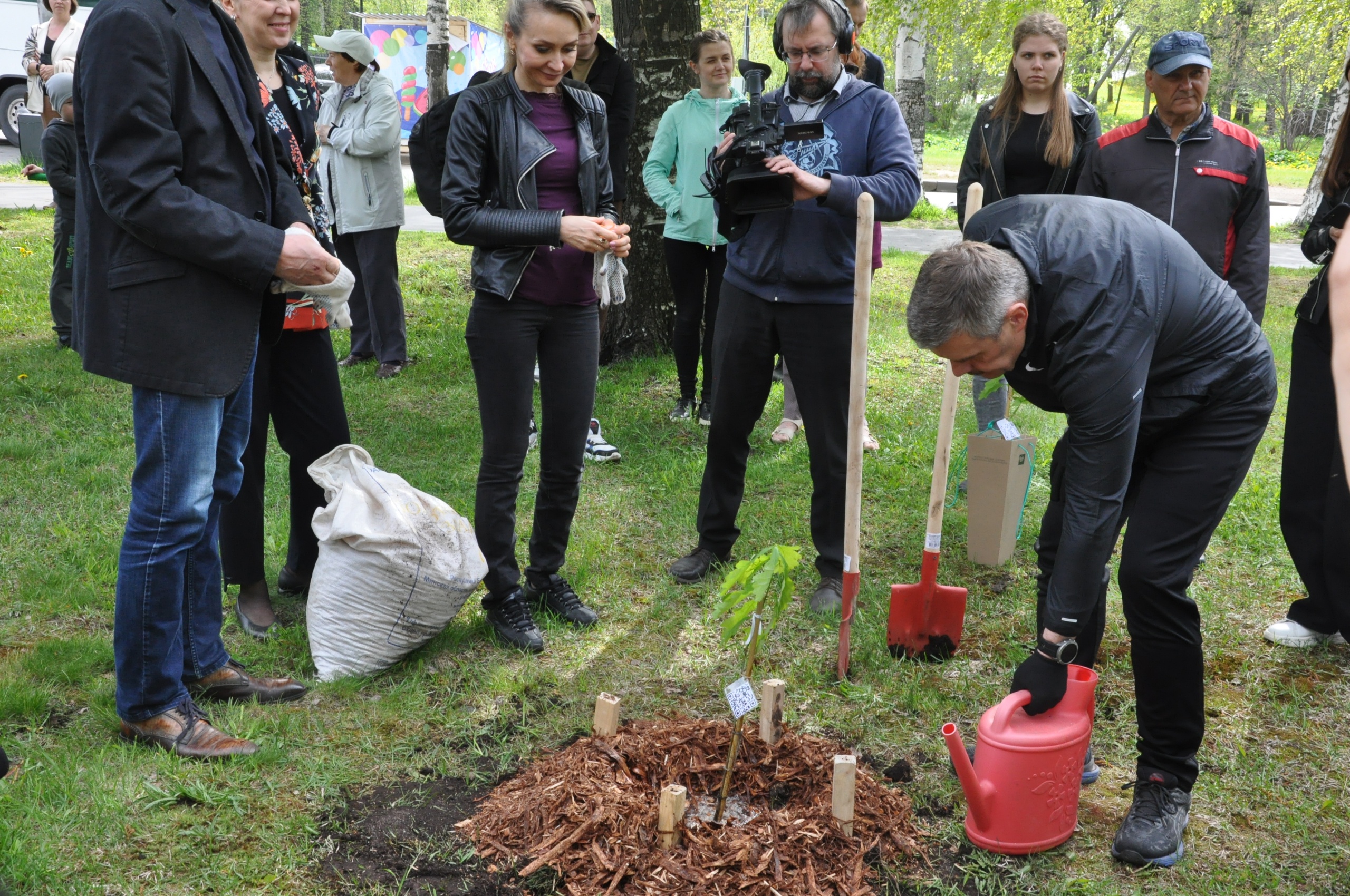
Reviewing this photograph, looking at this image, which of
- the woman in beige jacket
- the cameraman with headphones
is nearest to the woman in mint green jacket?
the cameraman with headphones

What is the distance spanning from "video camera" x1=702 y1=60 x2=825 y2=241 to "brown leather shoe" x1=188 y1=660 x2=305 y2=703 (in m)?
2.10

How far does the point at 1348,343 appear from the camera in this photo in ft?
3.09

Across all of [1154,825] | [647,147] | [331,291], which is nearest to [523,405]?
[331,291]

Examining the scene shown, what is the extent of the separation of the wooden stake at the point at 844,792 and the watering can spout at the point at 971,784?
236 mm

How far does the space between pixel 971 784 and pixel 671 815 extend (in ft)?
2.33

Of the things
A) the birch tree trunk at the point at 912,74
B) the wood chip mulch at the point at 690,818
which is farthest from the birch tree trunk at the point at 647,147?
the birch tree trunk at the point at 912,74

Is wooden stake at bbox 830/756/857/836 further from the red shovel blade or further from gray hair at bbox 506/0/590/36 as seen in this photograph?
gray hair at bbox 506/0/590/36

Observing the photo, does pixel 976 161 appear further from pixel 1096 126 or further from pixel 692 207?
pixel 692 207

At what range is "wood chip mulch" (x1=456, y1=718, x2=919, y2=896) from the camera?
233 centimetres

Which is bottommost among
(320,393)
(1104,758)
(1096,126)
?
(1104,758)

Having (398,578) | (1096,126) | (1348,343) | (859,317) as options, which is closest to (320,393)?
(398,578)

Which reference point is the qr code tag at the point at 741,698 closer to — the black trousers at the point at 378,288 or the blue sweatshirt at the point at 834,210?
the blue sweatshirt at the point at 834,210

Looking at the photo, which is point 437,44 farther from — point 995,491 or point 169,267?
point 169,267

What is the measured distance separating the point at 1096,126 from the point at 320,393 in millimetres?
3481
